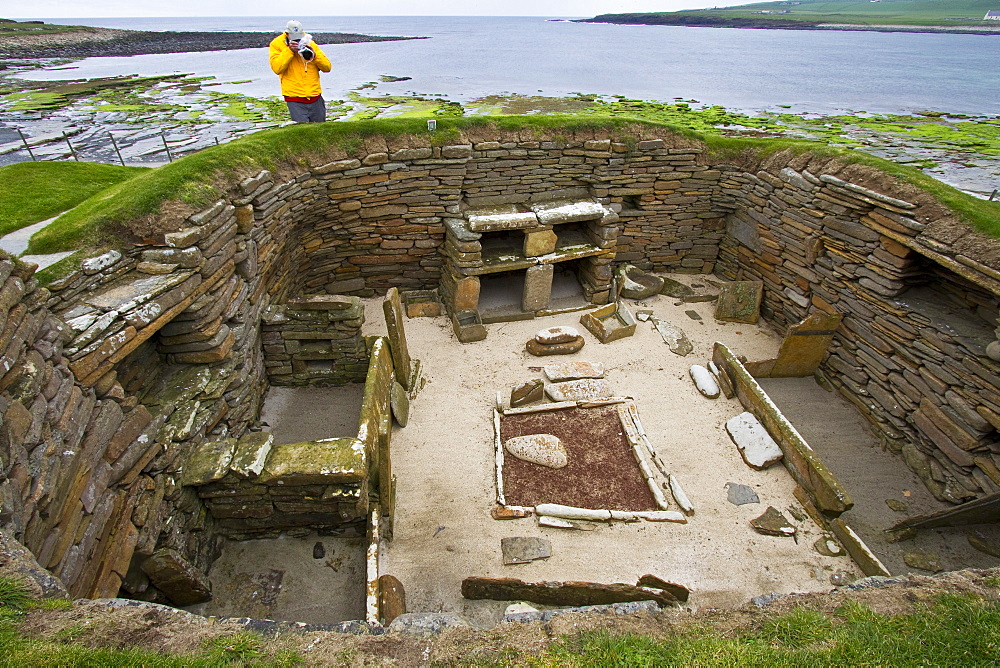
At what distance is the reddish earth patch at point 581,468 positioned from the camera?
5.85 m

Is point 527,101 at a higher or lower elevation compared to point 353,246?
higher

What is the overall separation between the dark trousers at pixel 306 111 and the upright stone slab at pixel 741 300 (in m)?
8.71

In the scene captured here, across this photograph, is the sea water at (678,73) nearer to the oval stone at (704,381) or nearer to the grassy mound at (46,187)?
the grassy mound at (46,187)

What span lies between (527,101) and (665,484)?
18171 millimetres

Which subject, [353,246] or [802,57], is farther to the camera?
[802,57]

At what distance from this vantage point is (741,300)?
941cm

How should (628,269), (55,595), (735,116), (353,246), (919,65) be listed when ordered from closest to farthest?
(55,595) < (353,246) < (628,269) < (735,116) < (919,65)

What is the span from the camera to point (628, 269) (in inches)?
409

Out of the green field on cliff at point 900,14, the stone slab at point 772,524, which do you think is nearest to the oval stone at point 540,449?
the stone slab at point 772,524

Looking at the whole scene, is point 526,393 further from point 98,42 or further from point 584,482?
point 98,42

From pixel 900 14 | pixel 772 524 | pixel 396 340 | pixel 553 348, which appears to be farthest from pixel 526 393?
pixel 900 14

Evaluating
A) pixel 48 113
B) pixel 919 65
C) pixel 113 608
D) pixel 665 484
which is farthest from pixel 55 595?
pixel 919 65

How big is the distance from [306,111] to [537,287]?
5591mm

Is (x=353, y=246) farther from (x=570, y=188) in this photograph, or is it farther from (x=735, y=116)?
(x=735, y=116)
